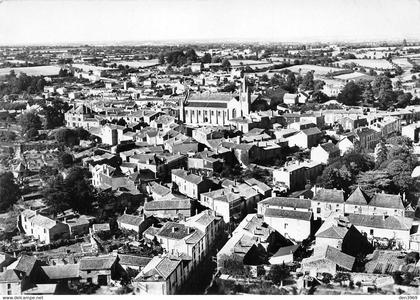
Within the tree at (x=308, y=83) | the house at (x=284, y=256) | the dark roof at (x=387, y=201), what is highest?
the tree at (x=308, y=83)

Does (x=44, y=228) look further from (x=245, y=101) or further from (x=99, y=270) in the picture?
(x=245, y=101)

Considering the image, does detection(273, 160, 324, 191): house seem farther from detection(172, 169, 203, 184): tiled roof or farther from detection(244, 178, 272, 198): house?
detection(172, 169, 203, 184): tiled roof

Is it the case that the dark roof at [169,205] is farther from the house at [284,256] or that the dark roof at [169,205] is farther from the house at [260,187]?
the house at [284,256]

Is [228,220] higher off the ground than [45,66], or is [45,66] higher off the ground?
[45,66]

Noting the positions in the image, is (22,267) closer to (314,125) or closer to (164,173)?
(164,173)

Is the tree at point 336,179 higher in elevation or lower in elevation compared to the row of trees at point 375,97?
lower

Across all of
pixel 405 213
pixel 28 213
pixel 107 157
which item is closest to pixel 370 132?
pixel 405 213

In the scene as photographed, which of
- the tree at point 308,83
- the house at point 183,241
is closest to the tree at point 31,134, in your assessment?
the house at point 183,241
